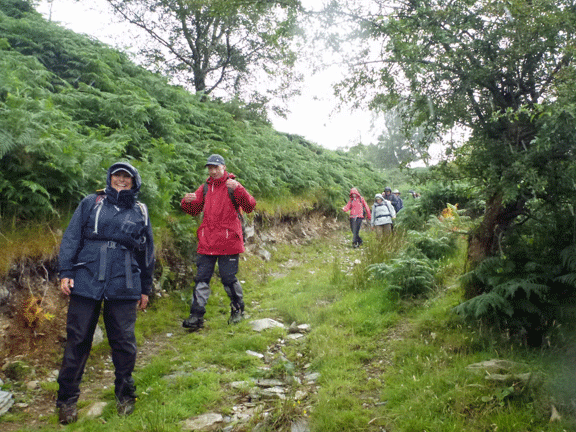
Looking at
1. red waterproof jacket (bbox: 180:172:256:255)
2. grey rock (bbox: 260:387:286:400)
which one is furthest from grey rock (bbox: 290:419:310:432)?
red waterproof jacket (bbox: 180:172:256:255)

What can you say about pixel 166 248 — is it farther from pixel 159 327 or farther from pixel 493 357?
pixel 493 357

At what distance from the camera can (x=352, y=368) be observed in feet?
14.7

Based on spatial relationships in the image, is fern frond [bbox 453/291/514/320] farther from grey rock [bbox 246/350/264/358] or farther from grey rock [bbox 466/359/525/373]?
grey rock [bbox 246/350/264/358]

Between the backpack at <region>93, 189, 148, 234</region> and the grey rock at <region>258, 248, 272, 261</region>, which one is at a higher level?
the backpack at <region>93, 189, 148, 234</region>

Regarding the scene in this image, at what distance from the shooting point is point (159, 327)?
19.4 ft

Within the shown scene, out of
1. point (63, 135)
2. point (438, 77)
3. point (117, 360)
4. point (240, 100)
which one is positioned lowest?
point (117, 360)

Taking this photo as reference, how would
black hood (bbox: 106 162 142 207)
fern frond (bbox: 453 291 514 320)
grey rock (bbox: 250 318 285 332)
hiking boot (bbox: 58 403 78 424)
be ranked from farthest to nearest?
grey rock (bbox: 250 318 285 332) → fern frond (bbox: 453 291 514 320) → black hood (bbox: 106 162 142 207) → hiking boot (bbox: 58 403 78 424)

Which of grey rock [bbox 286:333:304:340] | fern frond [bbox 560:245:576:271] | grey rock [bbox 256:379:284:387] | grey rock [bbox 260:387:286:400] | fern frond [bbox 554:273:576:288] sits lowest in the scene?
grey rock [bbox 256:379:284:387]

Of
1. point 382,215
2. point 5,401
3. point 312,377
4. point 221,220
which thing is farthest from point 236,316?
point 382,215

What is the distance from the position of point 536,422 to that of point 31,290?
5.36 meters

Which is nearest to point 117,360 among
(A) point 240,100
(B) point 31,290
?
(B) point 31,290

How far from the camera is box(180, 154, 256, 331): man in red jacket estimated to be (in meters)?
6.03

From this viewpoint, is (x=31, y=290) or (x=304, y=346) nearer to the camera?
(x=31, y=290)

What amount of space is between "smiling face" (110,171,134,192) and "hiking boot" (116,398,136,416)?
6.73 ft
